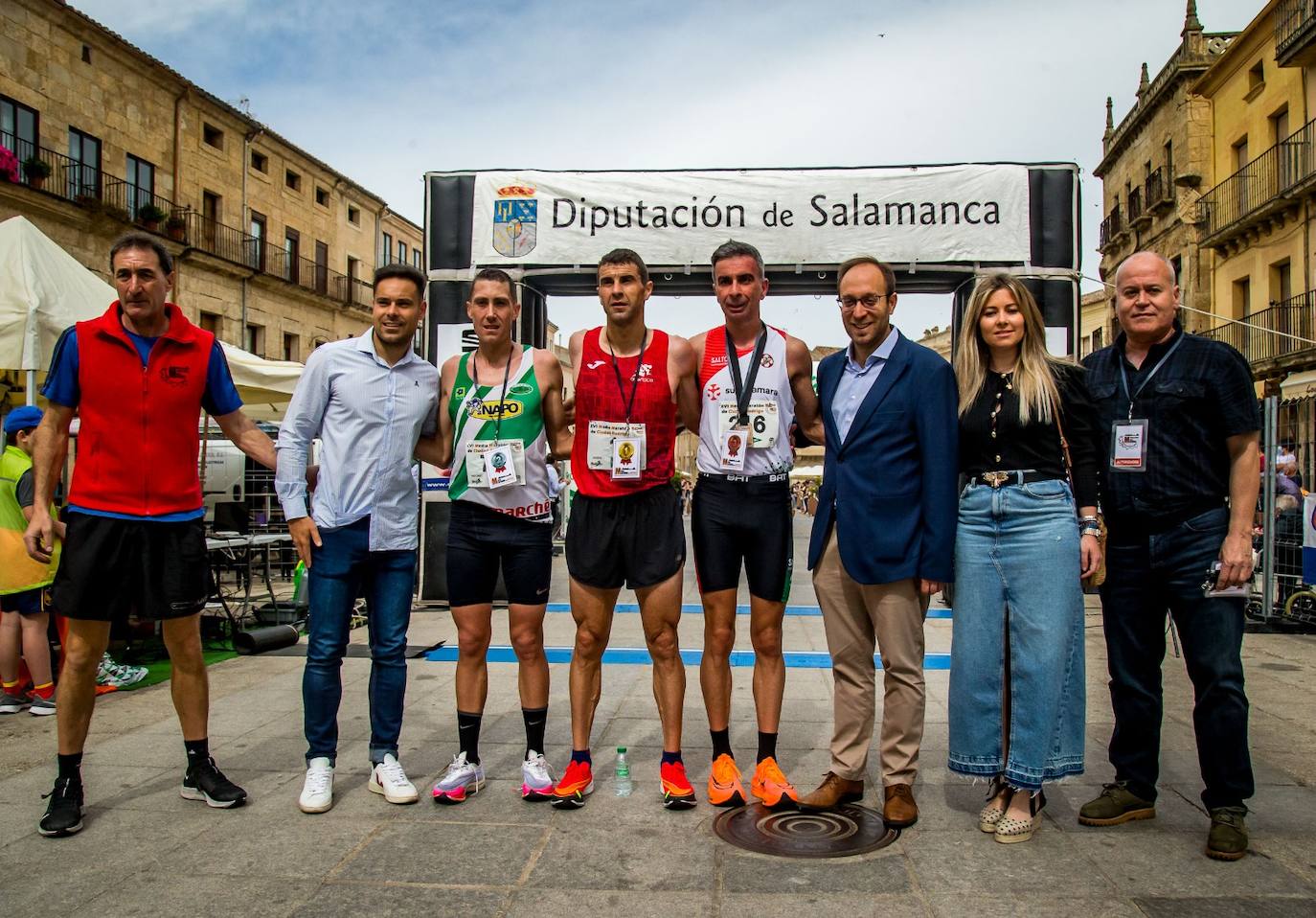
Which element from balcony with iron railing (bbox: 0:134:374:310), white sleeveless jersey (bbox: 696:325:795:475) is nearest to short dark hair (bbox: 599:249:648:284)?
white sleeveless jersey (bbox: 696:325:795:475)

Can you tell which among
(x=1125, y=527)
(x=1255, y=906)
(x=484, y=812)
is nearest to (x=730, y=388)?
(x=1125, y=527)

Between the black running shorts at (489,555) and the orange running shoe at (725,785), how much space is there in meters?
0.93

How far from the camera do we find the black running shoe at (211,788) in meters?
3.66

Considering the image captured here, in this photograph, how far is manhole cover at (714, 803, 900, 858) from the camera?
3.23 m

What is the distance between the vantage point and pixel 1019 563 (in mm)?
3424

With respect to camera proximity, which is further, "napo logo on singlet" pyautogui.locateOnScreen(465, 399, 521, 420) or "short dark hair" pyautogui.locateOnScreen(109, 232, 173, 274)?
"napo logo on singlet" pyautogui.locateOnScreen(465, 399, 521, 420)

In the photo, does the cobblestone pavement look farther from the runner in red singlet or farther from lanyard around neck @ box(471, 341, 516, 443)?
lanyard around neck @ box(471, 341, 516, 443)

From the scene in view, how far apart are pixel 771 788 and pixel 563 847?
0.85 metres

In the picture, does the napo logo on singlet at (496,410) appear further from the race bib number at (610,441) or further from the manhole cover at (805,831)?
the manhole cover at (805,831)

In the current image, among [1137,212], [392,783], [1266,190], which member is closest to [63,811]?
[392,783]

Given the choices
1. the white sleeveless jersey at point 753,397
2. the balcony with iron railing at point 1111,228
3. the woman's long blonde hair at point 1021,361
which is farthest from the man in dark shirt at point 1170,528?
the balcony with iron railing at point 1111,228

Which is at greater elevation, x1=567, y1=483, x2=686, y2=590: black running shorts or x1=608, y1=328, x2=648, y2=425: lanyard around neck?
x1=608, y1=328, x2=648, y2=425: lanyard around neck

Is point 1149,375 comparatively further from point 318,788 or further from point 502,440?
point 318,788

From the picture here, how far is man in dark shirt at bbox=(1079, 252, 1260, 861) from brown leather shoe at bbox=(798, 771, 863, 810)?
784 mm
